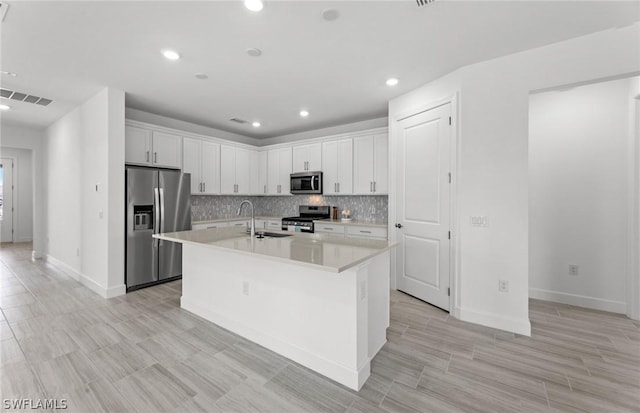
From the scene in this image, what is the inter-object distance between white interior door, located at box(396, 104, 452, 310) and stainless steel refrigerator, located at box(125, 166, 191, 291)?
133 inches

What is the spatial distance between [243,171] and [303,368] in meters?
4.53

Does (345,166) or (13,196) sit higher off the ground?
(345,166)

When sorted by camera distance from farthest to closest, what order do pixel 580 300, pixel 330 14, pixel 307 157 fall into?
pixel 307 157
pixel 580 300
pixel 330 14

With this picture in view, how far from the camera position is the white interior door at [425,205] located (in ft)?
10.5

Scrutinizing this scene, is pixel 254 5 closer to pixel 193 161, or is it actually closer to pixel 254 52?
pixel 254 52

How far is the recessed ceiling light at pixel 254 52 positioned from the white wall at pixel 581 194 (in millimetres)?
3486

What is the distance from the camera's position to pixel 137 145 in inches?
164

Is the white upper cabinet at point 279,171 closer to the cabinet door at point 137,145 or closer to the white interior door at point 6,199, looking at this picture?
the cabinet door at point 137,145

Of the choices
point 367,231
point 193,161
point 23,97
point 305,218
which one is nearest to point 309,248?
point 367,231

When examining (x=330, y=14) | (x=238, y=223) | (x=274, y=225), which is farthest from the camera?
(x=274, y=225)

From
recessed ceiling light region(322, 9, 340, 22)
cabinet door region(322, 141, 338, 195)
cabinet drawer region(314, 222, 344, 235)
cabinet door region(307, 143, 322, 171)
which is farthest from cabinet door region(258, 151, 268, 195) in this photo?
recessed ceiling light region(322, 9, 340, 22)

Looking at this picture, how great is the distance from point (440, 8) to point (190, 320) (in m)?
3.64

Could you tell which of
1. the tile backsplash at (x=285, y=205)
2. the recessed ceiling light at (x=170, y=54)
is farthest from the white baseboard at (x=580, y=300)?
the recessed ceiling light at (x=170, y=54)

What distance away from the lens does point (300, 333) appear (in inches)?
86.7
